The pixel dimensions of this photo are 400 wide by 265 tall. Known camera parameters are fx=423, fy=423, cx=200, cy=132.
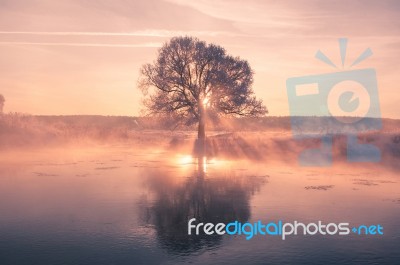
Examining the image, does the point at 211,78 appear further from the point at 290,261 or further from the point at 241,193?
the point at 290,261

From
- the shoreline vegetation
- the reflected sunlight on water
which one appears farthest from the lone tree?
the reflected sunlight on water

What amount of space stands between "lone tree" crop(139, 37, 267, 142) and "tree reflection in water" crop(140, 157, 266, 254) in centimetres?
2574

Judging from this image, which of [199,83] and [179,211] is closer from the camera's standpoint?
[179,211]

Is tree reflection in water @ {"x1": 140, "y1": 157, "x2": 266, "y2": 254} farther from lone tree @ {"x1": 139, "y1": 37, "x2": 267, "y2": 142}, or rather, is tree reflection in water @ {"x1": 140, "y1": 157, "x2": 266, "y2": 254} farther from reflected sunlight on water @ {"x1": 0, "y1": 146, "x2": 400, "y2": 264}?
lone tree @ {"x1": 139, "y1": 37, "x2": 267, "y2": 142}

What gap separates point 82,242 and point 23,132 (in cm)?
3250

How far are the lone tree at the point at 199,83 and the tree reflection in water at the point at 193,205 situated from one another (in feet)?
84.5

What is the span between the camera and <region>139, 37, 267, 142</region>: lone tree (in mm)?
45281

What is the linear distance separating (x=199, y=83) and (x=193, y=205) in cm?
3390

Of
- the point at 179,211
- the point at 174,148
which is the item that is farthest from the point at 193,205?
the point at 174,148

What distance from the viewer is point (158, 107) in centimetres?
4544

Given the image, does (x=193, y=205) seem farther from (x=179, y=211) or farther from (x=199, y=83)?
(x=199, y=83)

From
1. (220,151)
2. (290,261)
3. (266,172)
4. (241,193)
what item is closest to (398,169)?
(266,172)

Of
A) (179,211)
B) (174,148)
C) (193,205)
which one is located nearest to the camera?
(179,211)

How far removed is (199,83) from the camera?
4634 cm
